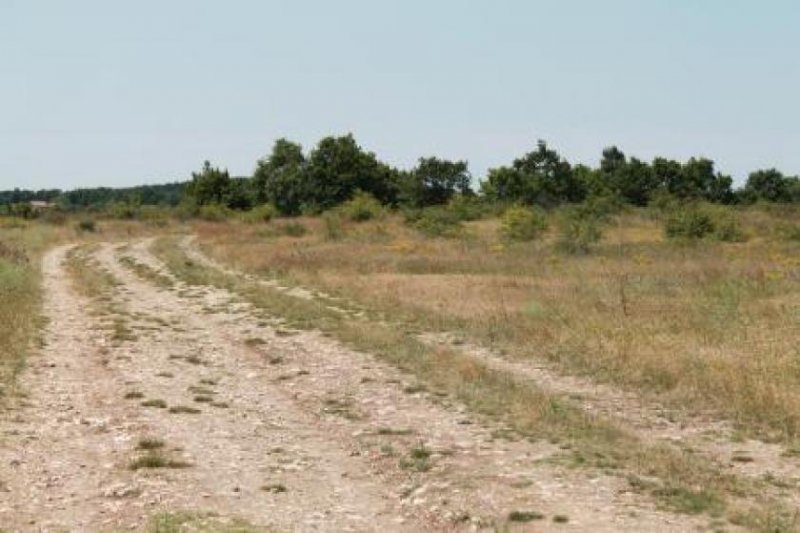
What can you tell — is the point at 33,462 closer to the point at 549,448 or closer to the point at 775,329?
the point at 549,448

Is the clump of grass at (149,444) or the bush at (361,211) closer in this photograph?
the clump of grass at (149,444)

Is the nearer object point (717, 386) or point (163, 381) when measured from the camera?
point (717, 386)

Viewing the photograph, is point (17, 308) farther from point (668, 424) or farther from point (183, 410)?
point (668, 424)

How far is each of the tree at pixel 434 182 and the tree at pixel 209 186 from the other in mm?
21208

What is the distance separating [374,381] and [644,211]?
57.4 meters

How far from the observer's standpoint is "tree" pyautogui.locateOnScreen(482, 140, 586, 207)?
101 meters

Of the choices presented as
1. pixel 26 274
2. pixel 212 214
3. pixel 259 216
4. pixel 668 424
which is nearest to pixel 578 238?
pixel 26 274

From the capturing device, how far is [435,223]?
51.7 meters

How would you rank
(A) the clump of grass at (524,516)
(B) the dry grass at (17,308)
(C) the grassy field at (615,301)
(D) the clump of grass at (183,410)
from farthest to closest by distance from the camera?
(B) the dry grass at (17,308), (C) the grassy field at (615,301), (D) the clump of grass at (183,410), (A) the clump of grass at (524,516)

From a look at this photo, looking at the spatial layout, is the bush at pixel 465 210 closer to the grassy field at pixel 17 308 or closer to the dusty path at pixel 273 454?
the grassy field at pixel 17 308

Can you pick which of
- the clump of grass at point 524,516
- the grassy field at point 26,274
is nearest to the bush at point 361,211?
the grassy field at point 26,274

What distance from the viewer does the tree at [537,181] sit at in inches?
3989

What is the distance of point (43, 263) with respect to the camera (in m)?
35.7

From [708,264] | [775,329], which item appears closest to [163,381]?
[775,329]
